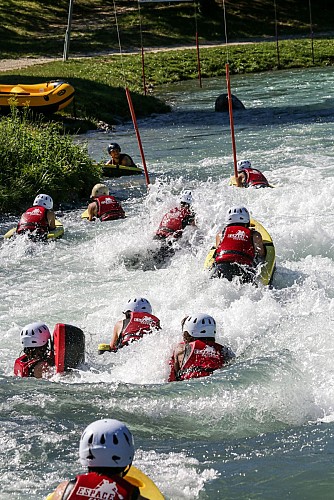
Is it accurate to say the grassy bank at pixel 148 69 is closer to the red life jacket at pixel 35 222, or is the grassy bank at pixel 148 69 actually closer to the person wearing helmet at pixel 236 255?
the red life jacket at pixel 35 222

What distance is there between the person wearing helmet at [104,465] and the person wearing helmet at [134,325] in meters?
4.48

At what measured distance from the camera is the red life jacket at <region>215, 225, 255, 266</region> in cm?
1122

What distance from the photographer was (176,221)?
13172 millimetres

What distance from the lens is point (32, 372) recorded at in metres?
8.84

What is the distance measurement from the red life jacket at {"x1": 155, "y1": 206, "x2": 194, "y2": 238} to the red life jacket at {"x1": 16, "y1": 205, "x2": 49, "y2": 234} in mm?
1778

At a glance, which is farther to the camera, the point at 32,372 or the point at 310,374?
the point at 32,372

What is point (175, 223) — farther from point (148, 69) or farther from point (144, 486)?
point (148, 69)

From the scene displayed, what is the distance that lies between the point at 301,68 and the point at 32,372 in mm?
25080

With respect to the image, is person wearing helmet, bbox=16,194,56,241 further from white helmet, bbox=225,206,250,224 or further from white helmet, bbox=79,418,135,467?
white helmet, bbox=79,418,135,467

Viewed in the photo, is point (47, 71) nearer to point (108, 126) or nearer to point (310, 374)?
point (108, 126)

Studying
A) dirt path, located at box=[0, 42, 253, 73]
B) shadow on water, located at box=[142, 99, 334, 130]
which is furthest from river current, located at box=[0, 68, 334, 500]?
dirt path, located at box=[0, 42, 253, 73]

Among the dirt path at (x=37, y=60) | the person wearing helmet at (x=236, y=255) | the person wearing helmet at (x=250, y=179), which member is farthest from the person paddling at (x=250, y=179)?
the dirt path at (x=37, y=60)

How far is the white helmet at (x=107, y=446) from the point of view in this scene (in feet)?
16.4

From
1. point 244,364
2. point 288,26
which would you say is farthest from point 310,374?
point 288,26
